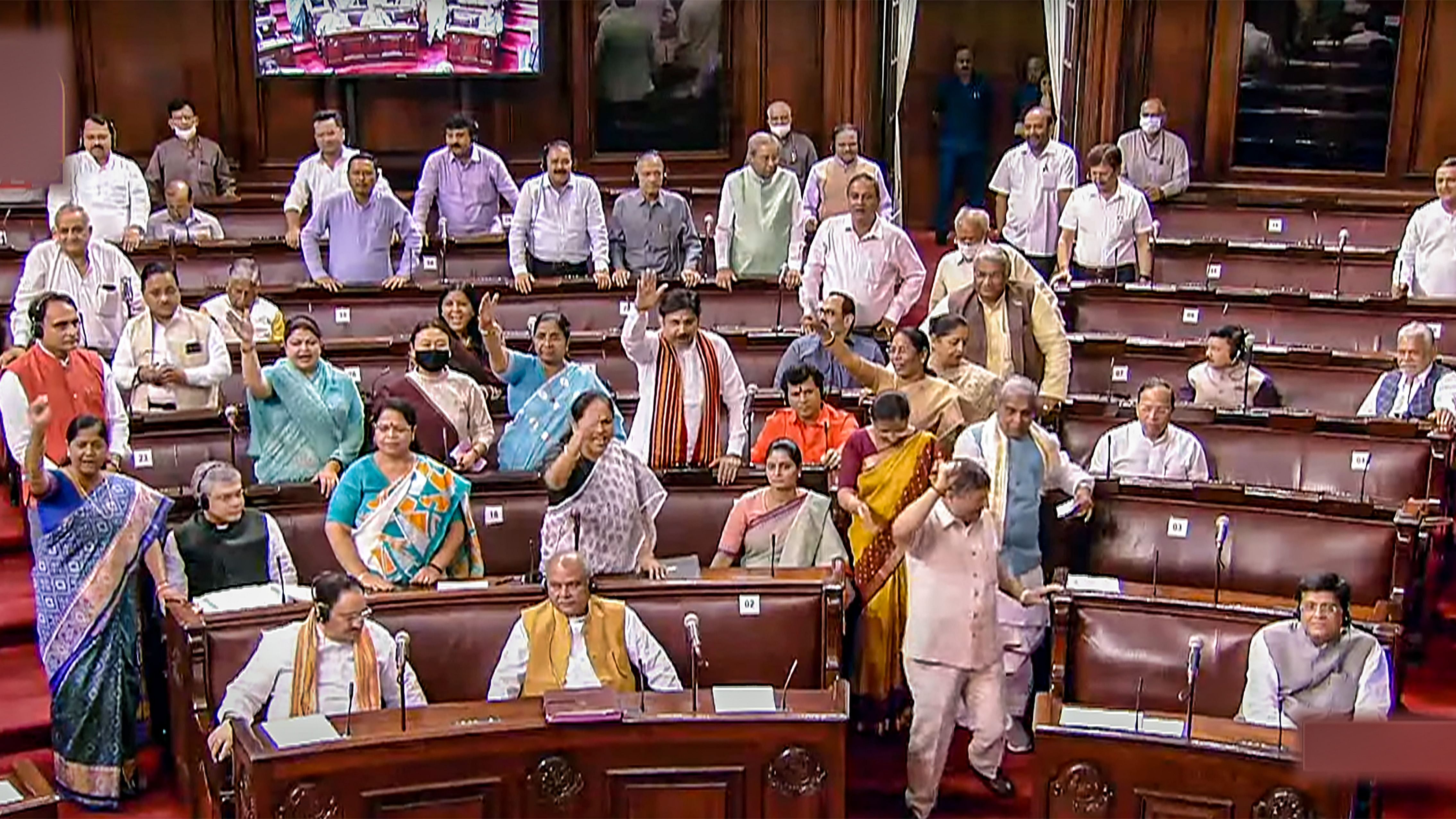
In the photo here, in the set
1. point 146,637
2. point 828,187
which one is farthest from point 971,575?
point 828,187

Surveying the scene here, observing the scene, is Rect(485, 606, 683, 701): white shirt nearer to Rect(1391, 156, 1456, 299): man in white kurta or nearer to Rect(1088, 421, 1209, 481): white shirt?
Rect(1088, 421, 1209, 481): white shirt

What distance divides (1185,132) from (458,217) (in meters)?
4.26

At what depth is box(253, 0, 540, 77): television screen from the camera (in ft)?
27.4

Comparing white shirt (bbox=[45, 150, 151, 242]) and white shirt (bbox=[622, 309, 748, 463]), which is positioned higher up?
white shirt (bbox=[45, 150, 151, 242])

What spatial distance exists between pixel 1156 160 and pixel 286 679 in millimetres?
6091

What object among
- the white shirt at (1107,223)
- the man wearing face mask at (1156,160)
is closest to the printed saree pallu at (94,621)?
the white shirt at (1107,223)

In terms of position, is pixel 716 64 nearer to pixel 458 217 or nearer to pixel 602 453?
pixel 458 217

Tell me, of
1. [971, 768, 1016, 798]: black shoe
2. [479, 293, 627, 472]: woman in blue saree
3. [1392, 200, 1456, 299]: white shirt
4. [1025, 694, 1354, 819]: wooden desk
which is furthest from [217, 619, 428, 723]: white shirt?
[1392, 200, 1456, 299]: white shirt

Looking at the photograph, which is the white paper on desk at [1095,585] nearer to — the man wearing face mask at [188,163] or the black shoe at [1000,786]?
the black shoe at [1000,786]

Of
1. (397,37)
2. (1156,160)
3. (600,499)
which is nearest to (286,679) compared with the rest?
(600,499)

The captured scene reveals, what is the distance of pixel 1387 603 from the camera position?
4145 millimetres

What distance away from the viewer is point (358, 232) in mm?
6363

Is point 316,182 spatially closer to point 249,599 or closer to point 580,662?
point 249,599

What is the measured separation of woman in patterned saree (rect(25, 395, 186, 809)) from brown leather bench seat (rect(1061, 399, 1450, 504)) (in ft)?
9.69
